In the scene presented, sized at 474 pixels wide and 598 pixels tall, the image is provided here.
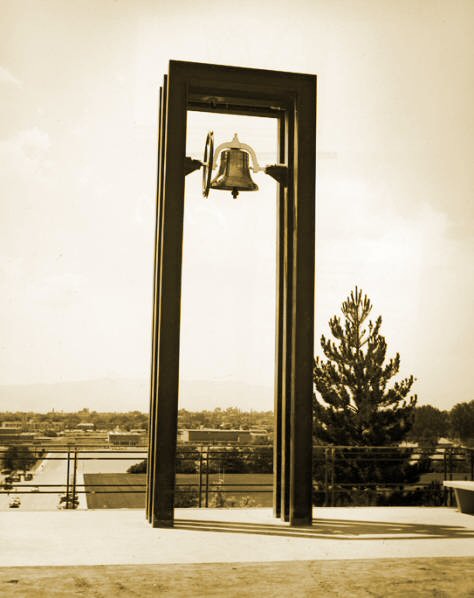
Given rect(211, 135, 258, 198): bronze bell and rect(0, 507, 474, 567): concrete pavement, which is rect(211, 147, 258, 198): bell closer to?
rect(211, 135, 258, 198): bronze bell

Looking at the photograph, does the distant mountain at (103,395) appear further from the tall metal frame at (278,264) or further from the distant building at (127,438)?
the tall metal frame at (278,264)

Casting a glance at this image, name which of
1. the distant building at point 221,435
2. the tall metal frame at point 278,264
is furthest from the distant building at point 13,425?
the tall metal frame at point 278,264

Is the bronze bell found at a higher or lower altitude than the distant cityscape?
higher

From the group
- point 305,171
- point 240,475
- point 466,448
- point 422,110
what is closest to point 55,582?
point 305,171

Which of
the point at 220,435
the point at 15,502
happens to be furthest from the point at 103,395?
the point at 15,502

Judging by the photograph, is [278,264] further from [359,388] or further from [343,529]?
[359,388]

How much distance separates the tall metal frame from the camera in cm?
585

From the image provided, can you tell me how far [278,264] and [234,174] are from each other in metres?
0.89

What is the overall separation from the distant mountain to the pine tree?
7440 millimetres

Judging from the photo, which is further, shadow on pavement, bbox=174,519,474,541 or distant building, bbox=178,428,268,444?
distant building, bbox=178,428,268,444

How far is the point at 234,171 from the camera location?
623 centimetres

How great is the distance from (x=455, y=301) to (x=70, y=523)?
12744 mm

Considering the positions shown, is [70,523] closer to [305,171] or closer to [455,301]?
[305,171]

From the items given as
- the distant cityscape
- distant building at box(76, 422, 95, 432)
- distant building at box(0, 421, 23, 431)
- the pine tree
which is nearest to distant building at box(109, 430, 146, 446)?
the distant cityscape
